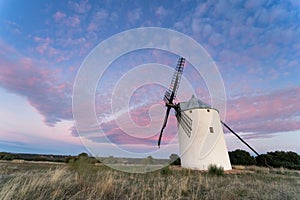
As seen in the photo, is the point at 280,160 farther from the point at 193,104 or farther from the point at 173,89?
the point at 173,89

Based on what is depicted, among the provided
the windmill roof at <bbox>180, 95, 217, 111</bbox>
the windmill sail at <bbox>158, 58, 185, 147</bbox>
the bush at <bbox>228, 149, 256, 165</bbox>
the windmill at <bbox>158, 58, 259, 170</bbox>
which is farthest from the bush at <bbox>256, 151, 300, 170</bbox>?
the windmill sail at <bbox>158, 58, 185, 147</bbox>

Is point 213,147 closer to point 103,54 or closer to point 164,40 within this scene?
point 164,40

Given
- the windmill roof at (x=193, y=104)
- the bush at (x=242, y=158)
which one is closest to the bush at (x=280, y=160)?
the bush at (x=242, y=158)

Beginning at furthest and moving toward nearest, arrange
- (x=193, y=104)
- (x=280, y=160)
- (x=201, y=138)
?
(x=280, y=160), (x=193, y=104), (x=201, y=138)

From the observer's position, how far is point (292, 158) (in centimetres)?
3700

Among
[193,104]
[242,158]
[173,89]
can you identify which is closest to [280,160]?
[242,158]

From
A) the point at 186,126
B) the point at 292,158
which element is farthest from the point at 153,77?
the point at 292,158

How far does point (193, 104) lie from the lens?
76.9 feet

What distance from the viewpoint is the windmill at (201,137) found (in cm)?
2133

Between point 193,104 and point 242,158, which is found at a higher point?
point 193,104

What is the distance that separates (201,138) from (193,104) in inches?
153

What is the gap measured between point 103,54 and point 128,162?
1128 centimetres

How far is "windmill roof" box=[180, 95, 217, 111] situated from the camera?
2288 cm

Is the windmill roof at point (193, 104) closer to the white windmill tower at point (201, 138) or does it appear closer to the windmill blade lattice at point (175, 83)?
the white windmill tower at point (201, 138)
